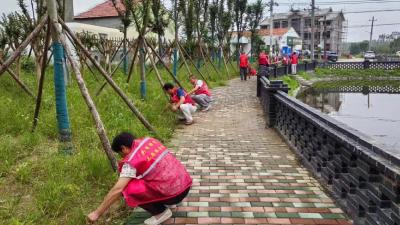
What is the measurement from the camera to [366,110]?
14500mm

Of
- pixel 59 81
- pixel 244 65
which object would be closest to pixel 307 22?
pixel 244 65

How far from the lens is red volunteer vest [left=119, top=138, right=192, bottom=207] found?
3490 millimetres

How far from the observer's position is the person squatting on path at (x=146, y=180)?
11.4 feet

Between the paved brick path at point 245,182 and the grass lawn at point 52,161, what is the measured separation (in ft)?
2.07

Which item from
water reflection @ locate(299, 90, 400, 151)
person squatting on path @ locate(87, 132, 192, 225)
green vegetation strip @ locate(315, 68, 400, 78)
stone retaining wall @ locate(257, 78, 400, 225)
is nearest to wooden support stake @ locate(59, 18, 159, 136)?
stone retaining wall @ locate(257, 78, 400, 225)

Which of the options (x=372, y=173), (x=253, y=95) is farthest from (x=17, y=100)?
(x=253, y=95)

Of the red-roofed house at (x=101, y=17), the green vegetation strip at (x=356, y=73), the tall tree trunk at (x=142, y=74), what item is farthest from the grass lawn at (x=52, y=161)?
the green vegetation strip at (x=356, y=73)

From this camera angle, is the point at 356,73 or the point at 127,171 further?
the point at 356,73

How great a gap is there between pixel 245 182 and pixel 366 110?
11173 millimetres

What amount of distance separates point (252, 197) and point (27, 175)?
2.52 m

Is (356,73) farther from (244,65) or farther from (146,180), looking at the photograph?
(146,180)

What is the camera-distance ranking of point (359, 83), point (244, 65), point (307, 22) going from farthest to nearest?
point (307, 22)
point (359, 83)
point (244, 65)

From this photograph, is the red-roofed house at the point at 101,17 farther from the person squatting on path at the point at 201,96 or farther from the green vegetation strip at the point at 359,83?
the person squatting on path at the point at 201,96

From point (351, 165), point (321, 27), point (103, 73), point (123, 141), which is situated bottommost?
point (351, 165)
